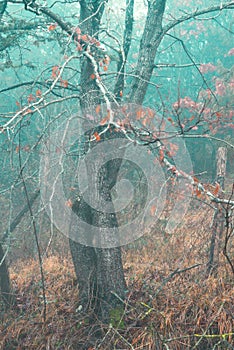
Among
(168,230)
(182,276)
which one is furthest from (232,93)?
(182,276)

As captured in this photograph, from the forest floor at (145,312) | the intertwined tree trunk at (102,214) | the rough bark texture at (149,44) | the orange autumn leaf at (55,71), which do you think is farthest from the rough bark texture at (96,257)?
the orange autumn leaf at (55,71)

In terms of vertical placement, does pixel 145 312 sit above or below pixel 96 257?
below

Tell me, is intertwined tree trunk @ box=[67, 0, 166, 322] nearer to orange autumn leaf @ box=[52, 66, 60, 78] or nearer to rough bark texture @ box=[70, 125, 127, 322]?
rough bark texture @ box=[70, 125, 127, 322]

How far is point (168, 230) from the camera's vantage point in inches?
261

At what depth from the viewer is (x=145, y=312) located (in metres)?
3.99

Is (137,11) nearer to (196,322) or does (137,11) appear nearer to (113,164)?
(113,164)

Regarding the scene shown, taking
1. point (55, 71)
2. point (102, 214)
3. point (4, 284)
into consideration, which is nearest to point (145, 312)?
point (102, 214)

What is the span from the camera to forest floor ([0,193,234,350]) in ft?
12.1

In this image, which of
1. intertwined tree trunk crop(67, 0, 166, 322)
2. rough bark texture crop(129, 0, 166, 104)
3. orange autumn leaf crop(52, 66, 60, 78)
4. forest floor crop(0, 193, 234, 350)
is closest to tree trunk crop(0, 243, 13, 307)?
forest floor crop(0, 193, 234, 350)

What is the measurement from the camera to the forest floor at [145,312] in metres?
3.68

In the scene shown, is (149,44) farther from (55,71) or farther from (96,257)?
(96,257)

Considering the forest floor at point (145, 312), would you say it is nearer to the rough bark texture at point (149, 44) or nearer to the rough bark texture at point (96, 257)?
the rough bark texture at point (96, 257)

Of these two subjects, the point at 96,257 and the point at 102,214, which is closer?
the point at 102,214

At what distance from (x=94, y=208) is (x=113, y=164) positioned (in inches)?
22.7
